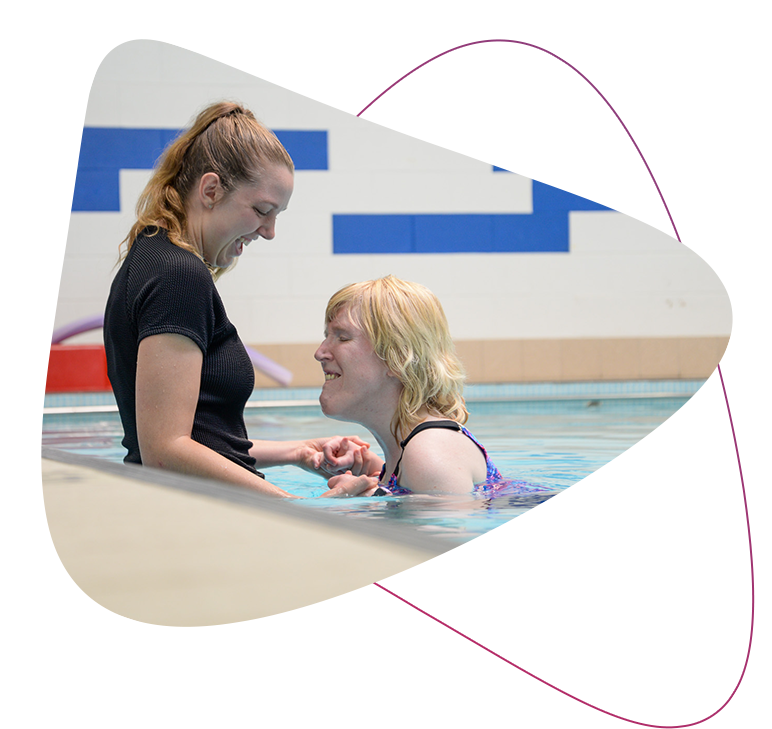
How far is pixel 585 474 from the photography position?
284 centimetres

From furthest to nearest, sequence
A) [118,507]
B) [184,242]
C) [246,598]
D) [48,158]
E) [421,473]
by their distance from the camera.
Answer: [48,158] → [421,473] → [184,242] → [118,507] → [246,598]

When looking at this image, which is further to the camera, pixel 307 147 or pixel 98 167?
pixel 307 147

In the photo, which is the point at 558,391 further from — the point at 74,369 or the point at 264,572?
the point at 264,572

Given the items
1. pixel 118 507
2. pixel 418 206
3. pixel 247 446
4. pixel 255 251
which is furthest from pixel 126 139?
pixel 118 507

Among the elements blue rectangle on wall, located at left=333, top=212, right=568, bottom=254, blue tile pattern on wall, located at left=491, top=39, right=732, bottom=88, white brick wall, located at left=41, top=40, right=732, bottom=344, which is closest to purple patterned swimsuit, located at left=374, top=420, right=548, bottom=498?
white brick wall, located at left=41, top=40, right=732, bottom=344

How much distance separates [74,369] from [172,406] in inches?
184

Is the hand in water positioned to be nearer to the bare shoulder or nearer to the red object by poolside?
the bare shoulder

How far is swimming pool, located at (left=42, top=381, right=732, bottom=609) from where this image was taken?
4.06ft

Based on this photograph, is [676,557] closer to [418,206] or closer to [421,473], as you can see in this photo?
[421,473]

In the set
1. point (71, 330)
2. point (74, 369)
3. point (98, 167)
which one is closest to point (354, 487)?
point (74, 369)

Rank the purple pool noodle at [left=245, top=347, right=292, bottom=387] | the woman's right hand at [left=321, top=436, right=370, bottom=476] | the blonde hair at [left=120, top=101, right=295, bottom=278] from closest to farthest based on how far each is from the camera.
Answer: the blonde hair at [left=120, top=101, right=295, bottom=278], the woman's right hand at [left=321, top=436, right=370, bottom=476], the purple pool noodle at [left=245, top=347, right=292, bottom=387]

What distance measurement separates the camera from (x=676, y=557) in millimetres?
1203

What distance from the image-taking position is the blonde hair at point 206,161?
1.81m
